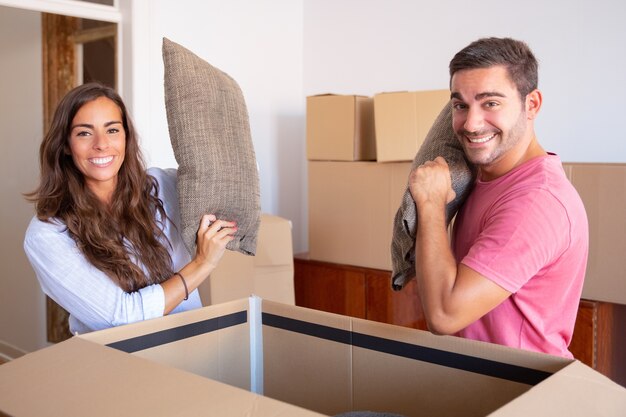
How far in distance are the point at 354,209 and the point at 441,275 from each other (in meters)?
1.98

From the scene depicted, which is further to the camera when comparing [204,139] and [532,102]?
[204,139]

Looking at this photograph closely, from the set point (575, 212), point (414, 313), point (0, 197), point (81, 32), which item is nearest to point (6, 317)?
point (0, 197)

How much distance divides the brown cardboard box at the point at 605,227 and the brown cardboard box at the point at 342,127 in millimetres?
990

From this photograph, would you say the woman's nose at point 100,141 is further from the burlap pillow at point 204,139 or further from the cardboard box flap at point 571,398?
the cardboard box flap at point 571,398

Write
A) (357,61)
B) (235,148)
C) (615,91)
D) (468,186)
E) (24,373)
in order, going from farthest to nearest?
(357,61) → (615,91) → (235,148) → (468,186) → (24,373)

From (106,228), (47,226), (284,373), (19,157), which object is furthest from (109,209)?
(19,157)

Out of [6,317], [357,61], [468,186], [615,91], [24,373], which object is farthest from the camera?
[6,317]

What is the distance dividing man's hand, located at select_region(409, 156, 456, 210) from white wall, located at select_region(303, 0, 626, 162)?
6.09 ft

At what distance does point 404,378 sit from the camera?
121 centimetres

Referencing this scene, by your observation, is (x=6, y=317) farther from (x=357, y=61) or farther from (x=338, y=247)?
(x=357, y=61)

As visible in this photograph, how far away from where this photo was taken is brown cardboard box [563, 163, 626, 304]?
2465mm

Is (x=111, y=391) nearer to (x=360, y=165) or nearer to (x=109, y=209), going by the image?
(x=109, y=209)

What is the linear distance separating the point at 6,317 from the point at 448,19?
2973mm

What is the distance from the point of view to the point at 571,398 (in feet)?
2.84
